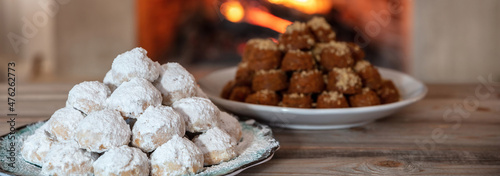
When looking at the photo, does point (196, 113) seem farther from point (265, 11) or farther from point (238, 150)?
point (265, 11)

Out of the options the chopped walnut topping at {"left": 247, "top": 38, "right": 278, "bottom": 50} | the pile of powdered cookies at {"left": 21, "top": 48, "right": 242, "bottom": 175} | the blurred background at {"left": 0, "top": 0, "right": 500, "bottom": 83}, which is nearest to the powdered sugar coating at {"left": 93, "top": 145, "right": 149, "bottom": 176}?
the pile of powdered cookies at {"left": 21, "top": 48, "right": 242, "bottom": 175}

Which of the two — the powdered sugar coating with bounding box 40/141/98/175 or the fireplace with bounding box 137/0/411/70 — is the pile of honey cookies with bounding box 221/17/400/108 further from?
the fireplace with bounding box 137/0/411/70

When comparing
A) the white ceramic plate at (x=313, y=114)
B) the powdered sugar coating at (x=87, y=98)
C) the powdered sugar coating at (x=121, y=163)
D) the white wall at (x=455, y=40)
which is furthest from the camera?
the white wall at (x=455, y=40)

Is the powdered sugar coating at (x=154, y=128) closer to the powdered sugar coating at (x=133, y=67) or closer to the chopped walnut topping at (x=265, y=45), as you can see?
the powdered sugar coating at (x=133, y=67)

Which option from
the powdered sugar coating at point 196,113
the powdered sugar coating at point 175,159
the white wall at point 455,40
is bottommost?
the powdered sugar coating at point 175,159

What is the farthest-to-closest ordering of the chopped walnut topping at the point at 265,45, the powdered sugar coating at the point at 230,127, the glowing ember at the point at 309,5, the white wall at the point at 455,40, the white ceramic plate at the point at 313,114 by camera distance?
the glowing ember at the point at 309,5 < the white wall at the point at 455,40 < the chopped walnut topping at the point at 265,45 < the white ceramic plate at the point at 313,114 < the powdered sugar coating at the point at 230,127

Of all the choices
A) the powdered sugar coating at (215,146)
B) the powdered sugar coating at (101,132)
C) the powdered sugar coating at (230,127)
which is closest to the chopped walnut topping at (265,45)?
the powdered sugar coating at (230,127)
